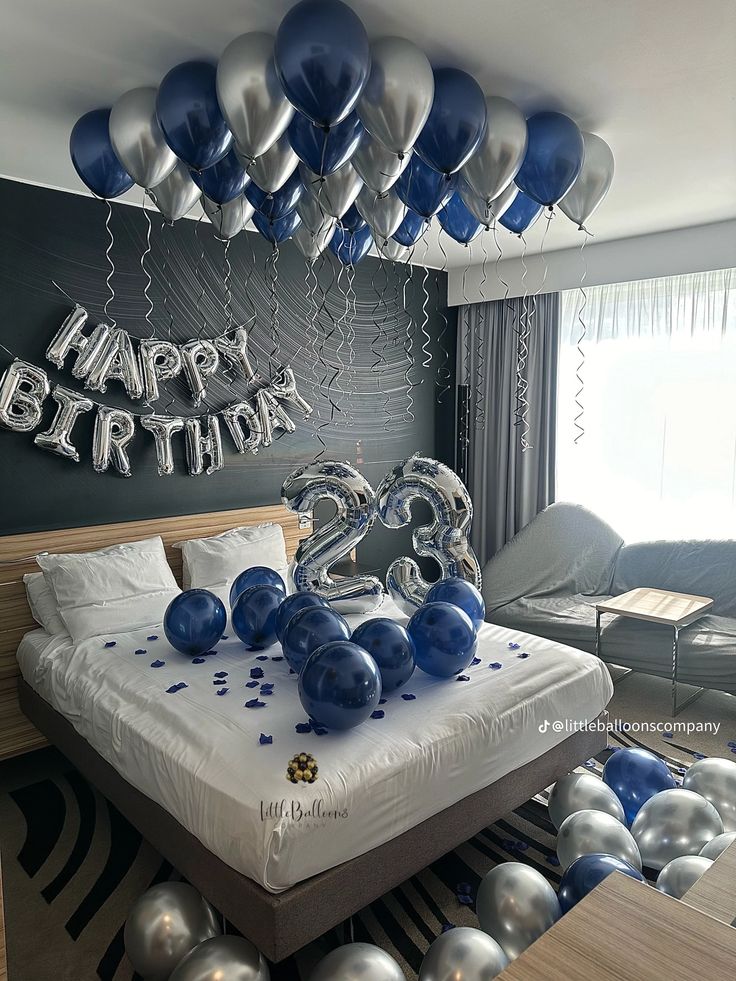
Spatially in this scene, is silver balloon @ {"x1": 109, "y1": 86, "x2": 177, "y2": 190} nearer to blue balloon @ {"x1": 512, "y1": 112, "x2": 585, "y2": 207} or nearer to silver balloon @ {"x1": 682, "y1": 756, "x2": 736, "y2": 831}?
blue balloon @ {"x1": 512, "y1": 112, "x2": 585, "y2": 207}

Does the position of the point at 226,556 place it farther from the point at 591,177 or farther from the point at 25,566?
the point at 591,177

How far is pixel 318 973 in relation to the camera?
5.40 ft

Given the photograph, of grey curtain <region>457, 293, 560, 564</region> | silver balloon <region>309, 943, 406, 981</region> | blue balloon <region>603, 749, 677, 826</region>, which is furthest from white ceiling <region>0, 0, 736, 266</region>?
silver balloon <region>309, 943, 406, 981</region>

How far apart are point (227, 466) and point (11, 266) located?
1.45m

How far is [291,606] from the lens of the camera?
2598 mm

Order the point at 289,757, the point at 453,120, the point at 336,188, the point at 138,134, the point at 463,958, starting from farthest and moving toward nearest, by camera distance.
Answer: the point at 336,188
the point at 138,134
the point at 453,120
the point at 289,757
the point at 463,958

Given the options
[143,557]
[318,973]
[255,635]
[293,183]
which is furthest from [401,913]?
[293,183]

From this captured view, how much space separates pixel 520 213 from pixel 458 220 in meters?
0.26

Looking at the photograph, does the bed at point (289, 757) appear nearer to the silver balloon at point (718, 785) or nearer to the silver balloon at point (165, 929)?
the silver balloon at point (165, 929)

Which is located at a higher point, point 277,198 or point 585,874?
point 277,198

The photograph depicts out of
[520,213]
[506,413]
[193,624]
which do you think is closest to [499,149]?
[520,213]

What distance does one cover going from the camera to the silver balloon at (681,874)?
1826mm

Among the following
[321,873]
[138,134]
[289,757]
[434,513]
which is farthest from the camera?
[434,513]

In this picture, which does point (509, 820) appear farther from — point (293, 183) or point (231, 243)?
point (231, 243)
